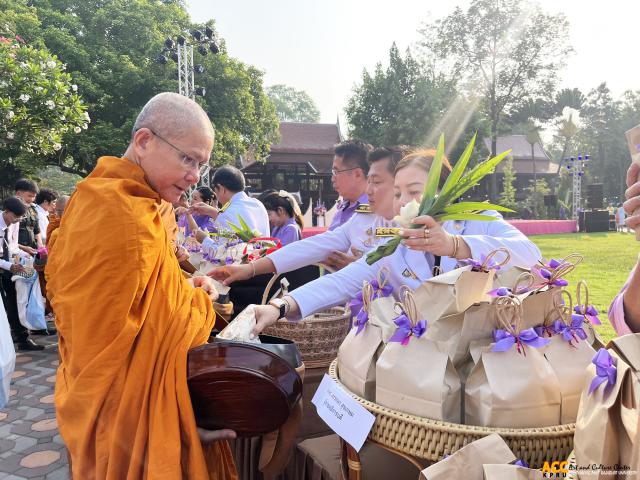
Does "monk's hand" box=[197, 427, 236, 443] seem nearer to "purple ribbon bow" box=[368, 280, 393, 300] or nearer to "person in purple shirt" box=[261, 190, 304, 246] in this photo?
"purple ribbon bow" box=[368, 280, 393, 300]

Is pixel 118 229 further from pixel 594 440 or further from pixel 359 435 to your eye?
pixel 594 440

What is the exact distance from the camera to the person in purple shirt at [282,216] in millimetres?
4777

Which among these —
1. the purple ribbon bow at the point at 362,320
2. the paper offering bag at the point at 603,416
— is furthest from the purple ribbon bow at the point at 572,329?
the purple ribbon bow at the point at 362,320

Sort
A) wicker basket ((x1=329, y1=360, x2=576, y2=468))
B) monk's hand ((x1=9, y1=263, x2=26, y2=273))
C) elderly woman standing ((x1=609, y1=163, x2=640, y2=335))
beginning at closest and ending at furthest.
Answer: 1. wicker basket ((x1=329, y1=360, x2=576, y2=468))
2. elderly woman standing ((x1=609, y1=163, x2=640, y2=335))
3. monk's hand ((x1=9, y1=263, x2=26, y2=273))

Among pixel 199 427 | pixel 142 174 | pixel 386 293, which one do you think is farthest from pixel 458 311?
pixel 142 174

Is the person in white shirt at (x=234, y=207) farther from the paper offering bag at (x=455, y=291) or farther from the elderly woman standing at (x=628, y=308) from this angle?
the elderly woman standing at (x=628, y=308)

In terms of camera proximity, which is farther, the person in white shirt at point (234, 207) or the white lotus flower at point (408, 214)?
the person in white shirt at point (234, 207)

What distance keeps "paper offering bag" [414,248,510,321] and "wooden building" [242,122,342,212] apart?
23096 millimetres

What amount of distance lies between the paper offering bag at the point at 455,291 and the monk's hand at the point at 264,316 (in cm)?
69

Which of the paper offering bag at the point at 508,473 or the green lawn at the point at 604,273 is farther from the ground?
the paper offering bag at the point at 508,473

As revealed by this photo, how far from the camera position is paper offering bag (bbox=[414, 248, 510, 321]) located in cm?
128

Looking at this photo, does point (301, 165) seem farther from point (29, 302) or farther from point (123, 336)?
point (123, 336)

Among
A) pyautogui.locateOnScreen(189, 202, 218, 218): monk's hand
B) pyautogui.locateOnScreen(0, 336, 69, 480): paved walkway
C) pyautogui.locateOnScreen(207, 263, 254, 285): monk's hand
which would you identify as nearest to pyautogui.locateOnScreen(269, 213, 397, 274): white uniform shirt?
pyautogui.locateOnScreen(207, 263, 254, 285): monk's hand

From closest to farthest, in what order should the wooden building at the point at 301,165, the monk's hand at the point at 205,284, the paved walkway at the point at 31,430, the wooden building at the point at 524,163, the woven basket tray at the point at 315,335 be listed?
1. the monk's hand at the point at 205,284
2. the woven basket tray at the point at 315,335
3. the paved walkway at the point at 31,430
4. the wooden building at the point at 301,165
5. the wooden building at the point at 524,163
